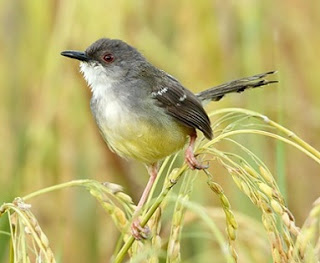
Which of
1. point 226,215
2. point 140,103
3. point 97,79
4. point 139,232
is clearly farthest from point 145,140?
point 226,215

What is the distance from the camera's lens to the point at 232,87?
3.21m

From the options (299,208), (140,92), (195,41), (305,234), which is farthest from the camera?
(299,208)

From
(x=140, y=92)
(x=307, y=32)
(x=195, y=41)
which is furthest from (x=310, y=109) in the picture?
(x=140, y=92)

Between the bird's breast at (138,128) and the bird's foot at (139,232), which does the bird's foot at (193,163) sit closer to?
the bird's foot at (139,232)

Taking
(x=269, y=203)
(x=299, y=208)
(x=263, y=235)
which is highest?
(x=269, y=203)

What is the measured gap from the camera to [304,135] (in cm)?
396

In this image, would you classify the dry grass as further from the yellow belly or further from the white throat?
the white throat

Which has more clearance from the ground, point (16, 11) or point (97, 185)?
point (16, 11)

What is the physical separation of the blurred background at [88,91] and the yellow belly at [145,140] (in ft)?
1.74

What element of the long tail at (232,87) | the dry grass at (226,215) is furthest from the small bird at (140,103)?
the dry grass at (226,215)

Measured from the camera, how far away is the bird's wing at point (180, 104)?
2.97m

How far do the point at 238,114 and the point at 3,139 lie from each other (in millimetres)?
2111

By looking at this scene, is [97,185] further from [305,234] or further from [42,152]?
[42,152]

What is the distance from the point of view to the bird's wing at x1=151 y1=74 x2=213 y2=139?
9.75 feet
